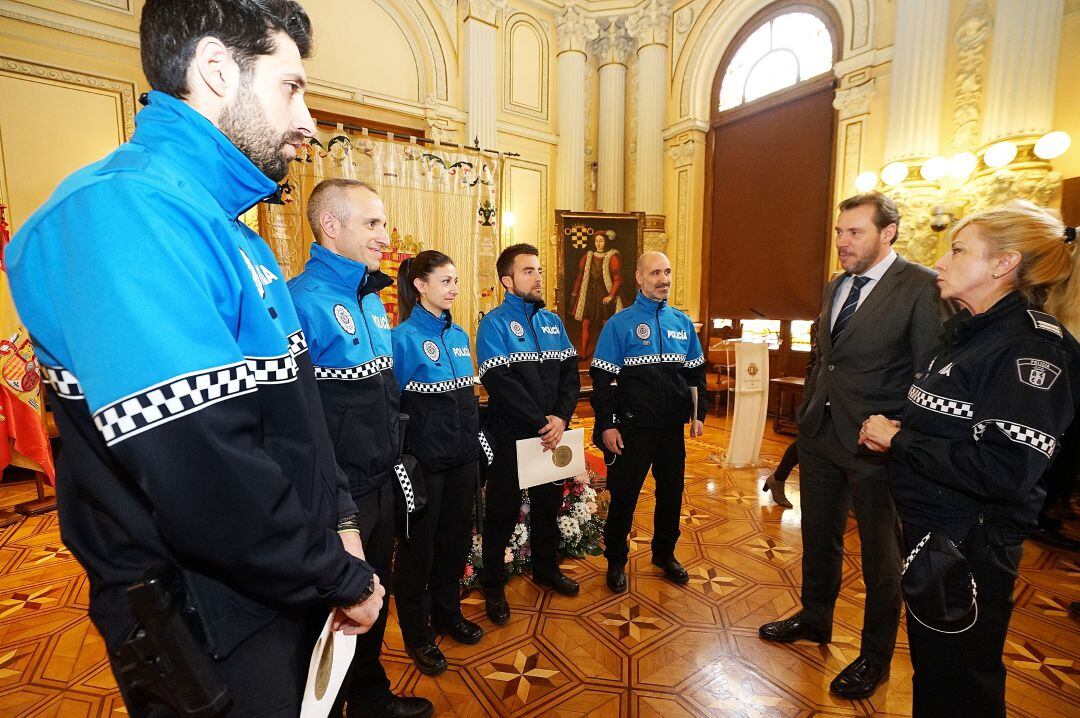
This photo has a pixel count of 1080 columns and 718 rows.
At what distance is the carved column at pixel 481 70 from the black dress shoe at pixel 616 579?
6375mm

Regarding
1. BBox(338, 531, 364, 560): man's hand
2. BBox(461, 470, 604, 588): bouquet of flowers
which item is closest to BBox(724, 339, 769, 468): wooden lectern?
BBox(461, 470, 604, 588): bouquet of flowers

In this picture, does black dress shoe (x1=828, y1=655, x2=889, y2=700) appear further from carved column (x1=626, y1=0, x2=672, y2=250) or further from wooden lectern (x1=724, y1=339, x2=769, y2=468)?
carved column (x1=626, y1=0, x2=672, y2=250)

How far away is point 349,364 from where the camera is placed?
155 cm

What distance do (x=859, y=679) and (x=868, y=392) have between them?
1.15 meters

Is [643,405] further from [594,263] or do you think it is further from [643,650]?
[594,263]

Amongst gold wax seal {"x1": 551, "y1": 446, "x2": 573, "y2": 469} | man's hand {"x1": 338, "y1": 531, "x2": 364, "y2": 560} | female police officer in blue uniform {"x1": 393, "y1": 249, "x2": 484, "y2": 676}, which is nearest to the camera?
man's hand {"x1": 338, "y1": 531, "x2": 364, "y2": 560}

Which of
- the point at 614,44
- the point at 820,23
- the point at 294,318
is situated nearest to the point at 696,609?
the point at 294,318

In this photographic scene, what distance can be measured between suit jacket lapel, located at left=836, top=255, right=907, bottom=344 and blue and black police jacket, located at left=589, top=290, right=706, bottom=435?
902 millimetres

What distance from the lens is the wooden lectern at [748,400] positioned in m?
4.60

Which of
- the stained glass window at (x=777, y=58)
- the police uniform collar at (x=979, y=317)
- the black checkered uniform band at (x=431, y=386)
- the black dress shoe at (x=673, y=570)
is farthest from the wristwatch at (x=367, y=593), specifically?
the stained glass window at (x=777, y=58)

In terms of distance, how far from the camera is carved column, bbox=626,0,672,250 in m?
7.91

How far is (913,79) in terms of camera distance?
5074mm

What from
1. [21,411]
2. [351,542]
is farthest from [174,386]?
[21,411]

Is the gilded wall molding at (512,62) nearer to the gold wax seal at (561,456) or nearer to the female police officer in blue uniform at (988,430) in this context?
the gold wax seal at (561,456)
